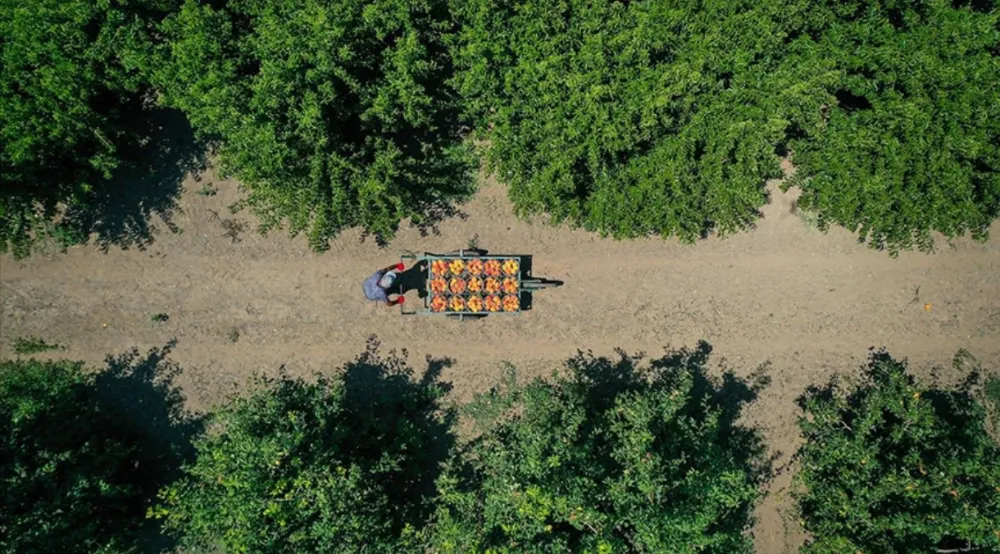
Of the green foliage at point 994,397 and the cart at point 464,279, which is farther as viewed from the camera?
the green foliage at point 994,397

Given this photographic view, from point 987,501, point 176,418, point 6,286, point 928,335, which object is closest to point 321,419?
point 176,418

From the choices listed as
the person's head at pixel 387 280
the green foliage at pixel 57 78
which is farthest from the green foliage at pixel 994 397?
the green foliage at pixel 57 78

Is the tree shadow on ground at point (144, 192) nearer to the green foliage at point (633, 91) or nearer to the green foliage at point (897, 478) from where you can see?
the green foliage at point (633, 91)

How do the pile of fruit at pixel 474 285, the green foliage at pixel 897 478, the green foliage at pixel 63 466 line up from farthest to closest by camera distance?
the pile of fruit at pixel 474 285 < the green foliage at pixel 63 466 < the green foliage at pixel 897 478

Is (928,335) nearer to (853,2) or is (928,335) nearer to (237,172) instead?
(853,2)

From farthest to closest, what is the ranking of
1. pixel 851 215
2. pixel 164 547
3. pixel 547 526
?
pixel 164 547, pixel 851 215, pixel 547 526

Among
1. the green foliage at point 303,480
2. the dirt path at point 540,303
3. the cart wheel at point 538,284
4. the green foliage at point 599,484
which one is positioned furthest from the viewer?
the dirt path at point 540,303
